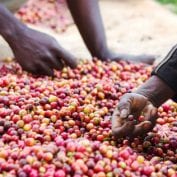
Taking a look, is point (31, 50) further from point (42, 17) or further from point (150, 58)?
point (42, 17)

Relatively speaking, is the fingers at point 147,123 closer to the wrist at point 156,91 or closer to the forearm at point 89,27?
the wrist at point 156,91

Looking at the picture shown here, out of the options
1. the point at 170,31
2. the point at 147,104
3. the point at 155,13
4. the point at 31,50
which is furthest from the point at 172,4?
the point at 147,104

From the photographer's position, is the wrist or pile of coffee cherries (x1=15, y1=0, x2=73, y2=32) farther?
pile of coffee cherries (x1=15, y1=0, x2=73, y2=32)

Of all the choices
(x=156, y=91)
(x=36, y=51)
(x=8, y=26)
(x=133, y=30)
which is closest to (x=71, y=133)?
(x=156, y=91)

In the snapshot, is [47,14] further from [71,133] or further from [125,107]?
[125,107]

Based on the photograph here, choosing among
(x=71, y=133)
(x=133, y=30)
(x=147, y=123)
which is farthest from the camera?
(x=133, y=30)

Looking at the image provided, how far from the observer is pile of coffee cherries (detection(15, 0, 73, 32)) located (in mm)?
6546

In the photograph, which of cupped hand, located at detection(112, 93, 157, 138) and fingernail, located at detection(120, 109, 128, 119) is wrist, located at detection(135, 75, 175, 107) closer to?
cupped hand, located at detection(112, 93, 157, 138)

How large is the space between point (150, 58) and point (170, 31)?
4.62 ft

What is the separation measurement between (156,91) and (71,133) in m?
0.49

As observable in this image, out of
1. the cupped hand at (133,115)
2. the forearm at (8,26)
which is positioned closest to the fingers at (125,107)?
the cupped hand at (133,115)

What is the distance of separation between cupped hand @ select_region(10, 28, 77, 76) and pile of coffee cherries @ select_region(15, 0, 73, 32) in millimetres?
2320

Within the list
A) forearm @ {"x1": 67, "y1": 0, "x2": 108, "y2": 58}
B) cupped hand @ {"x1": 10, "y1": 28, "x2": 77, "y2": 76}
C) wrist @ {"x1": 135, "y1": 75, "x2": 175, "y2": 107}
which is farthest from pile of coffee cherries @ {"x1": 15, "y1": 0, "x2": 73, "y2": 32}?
wrist @ {"x1": 135, "y1": 75, "x2": 175, "y2": 107}

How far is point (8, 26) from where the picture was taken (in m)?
4.05
